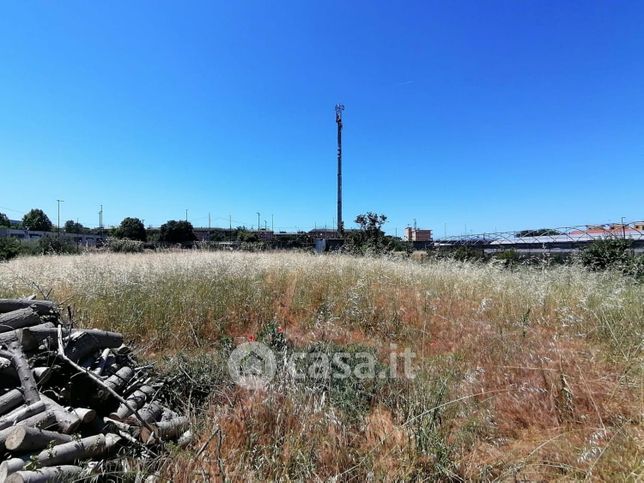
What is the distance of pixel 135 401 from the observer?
239 centimetres

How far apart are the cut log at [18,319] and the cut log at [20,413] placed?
1.19m

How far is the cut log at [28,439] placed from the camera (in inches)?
65.4

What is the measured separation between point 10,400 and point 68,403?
0.32 m

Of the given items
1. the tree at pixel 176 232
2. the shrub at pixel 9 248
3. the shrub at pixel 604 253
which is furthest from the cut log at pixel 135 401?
the tree at pixel 176 232

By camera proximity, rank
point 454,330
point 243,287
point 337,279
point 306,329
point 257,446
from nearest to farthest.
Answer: point 257,446 → point 454,330 → point 306,329 → point 243,287 → point 337,279

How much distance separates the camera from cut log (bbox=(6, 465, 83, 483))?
1.49m

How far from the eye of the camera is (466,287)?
5812 millimetres

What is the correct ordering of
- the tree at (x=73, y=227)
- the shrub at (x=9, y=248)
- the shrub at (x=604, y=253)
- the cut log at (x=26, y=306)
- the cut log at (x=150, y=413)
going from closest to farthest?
the cut log at (x=150, y=413), the cut log at (x=26, y=306), the shrub at (x=604, y=253), the shrub at (x=9, y=248), the tree at (x=73, y=227)

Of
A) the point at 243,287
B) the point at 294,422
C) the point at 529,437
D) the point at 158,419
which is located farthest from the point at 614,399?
the point at 243,287

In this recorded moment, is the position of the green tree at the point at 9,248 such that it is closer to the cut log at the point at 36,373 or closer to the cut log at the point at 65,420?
the cut log at the point at 36,373

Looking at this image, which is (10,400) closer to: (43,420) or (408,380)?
(43,420)

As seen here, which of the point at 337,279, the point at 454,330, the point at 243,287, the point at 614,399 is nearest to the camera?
the point at 614,399

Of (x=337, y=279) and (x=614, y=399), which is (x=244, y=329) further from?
(x=614, y=399)

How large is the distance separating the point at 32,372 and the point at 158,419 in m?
0.94
